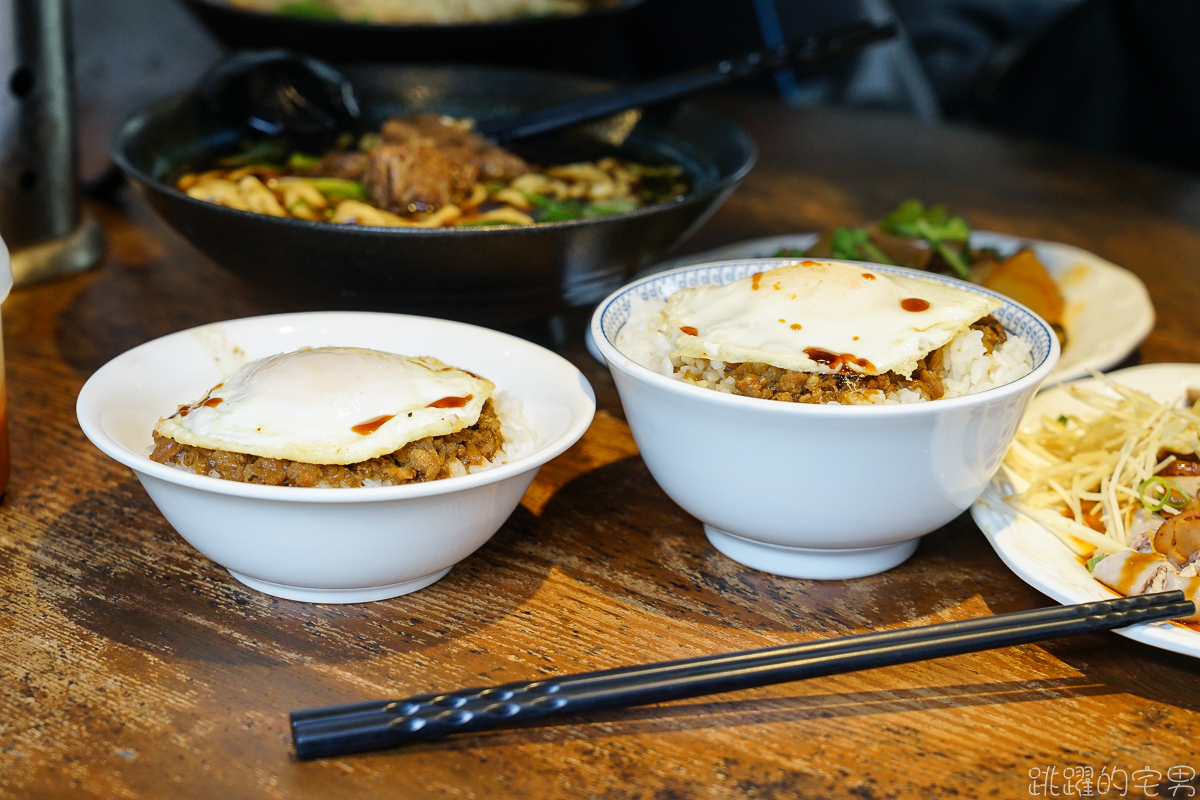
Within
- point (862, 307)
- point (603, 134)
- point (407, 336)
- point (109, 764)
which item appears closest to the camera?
point (109, 764)

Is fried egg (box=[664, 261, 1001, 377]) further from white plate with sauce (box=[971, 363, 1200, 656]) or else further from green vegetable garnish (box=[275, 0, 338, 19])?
green vegetable garnish (box=[275, 0, 338, 19])

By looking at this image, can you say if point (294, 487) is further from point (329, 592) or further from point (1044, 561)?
point (1044, 561)

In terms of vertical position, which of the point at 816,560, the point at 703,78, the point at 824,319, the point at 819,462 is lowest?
the point at 816,560

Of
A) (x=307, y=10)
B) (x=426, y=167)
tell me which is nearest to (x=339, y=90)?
(x=426, y=167)

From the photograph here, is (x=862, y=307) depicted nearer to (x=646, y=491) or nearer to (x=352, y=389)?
(x=646, y=491)

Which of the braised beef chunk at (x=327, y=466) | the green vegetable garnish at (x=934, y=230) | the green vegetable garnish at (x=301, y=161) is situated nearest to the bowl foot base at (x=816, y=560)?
the braised beef chunk at (x=327, y=466)

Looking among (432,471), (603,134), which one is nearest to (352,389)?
(432,471)
